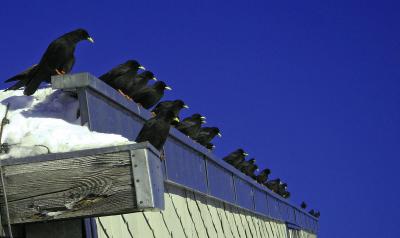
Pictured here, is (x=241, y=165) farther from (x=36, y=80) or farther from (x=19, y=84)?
(x=36, y=80)

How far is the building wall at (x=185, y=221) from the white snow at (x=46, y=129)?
73 centimetres

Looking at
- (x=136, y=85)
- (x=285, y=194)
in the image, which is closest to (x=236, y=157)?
(x=285, y=194)

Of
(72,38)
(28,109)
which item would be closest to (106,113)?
(28,109)

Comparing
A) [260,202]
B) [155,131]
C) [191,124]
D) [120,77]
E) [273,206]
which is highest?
[191,124]

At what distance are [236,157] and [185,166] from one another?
41.8ft

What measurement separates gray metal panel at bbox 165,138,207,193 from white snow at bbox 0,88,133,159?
9.17 ft

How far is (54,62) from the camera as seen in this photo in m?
7.80

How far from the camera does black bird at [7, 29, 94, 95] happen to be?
22.1ft

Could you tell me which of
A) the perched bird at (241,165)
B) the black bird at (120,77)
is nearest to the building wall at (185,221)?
the black bird at (120,77)

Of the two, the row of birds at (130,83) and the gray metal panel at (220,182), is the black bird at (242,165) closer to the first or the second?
the row of birds at (130,83)

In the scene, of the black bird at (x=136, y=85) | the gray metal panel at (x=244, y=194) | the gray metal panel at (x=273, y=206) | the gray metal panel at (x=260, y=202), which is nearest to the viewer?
the black bird at (x=136, y=85)

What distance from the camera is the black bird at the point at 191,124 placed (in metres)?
15.0

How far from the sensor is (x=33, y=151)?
409cm

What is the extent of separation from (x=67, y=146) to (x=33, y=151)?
0.22 meters
